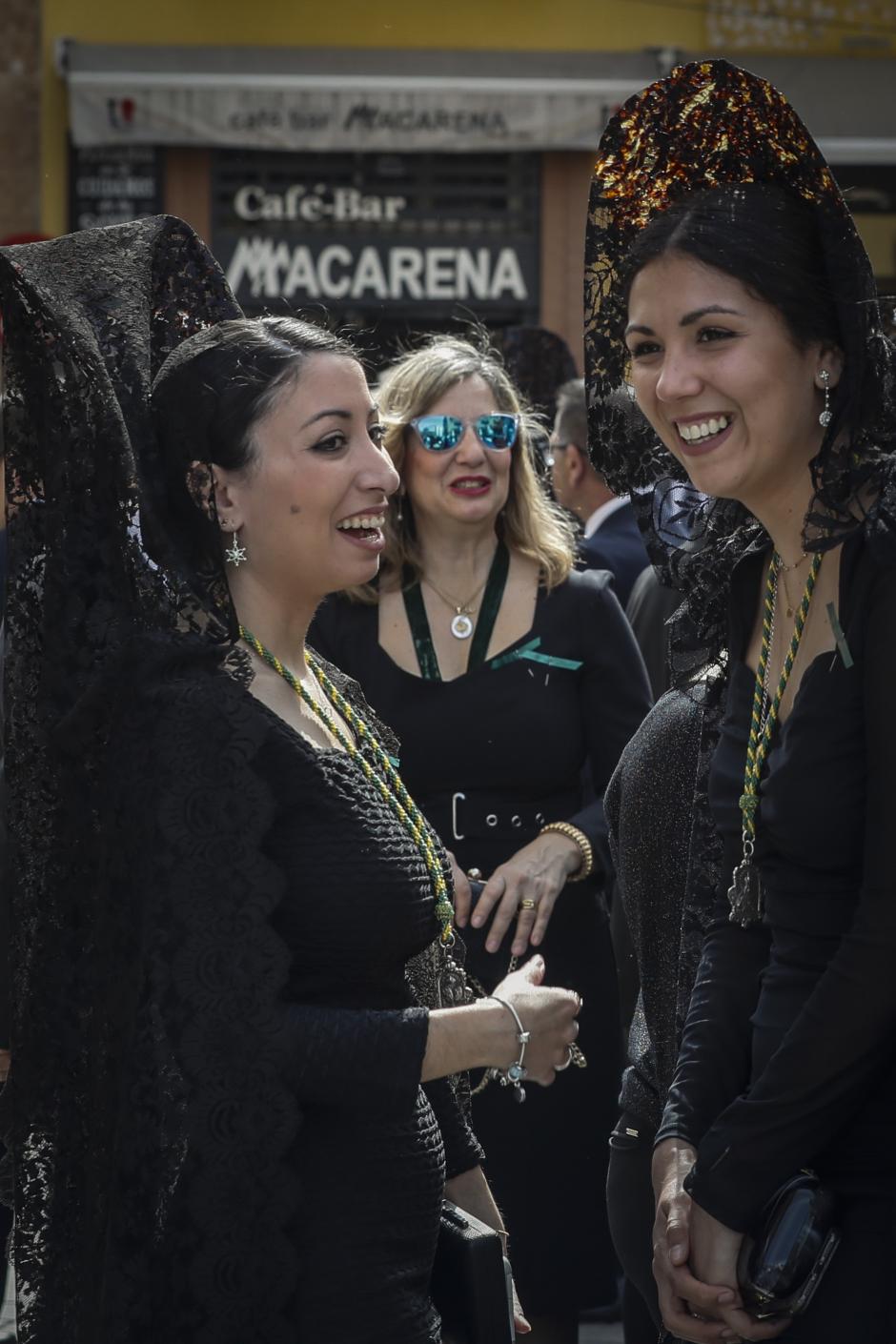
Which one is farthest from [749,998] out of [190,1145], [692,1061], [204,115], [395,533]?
[204,115]

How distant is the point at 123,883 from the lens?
101 inches

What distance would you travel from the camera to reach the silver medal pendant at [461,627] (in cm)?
459

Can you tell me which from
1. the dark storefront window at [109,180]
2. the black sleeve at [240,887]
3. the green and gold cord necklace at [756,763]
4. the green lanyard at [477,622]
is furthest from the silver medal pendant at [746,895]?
the dark storefront window at [109,180]

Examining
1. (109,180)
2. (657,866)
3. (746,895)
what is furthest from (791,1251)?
(109,180)

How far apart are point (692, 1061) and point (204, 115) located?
9420mm

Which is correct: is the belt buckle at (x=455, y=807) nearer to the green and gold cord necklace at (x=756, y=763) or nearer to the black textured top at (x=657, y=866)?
the black textured top at (x=657, y=866)

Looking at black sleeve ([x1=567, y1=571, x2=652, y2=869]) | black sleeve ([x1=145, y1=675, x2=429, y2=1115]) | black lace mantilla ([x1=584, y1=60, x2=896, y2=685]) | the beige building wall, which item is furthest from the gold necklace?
the beige building wall

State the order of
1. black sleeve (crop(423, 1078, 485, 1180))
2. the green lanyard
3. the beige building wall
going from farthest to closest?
the beige building wall
the green lanyard
black sleeve (crop(423, 1078, 485, 1180))

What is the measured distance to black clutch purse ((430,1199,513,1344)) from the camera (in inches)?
106

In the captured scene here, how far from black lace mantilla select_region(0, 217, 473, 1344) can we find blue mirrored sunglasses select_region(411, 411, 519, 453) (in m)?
1.76

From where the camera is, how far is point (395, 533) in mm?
4742

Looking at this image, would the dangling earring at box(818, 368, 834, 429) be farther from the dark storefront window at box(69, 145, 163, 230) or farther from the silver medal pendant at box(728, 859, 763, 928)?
the dark storefront window at box(69, 145, 163, 230)

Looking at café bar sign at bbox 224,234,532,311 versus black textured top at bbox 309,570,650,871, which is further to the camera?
café bar sign at bbox 224,234,532,311

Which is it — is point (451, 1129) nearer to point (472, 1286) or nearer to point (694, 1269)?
point (472, 1286)
